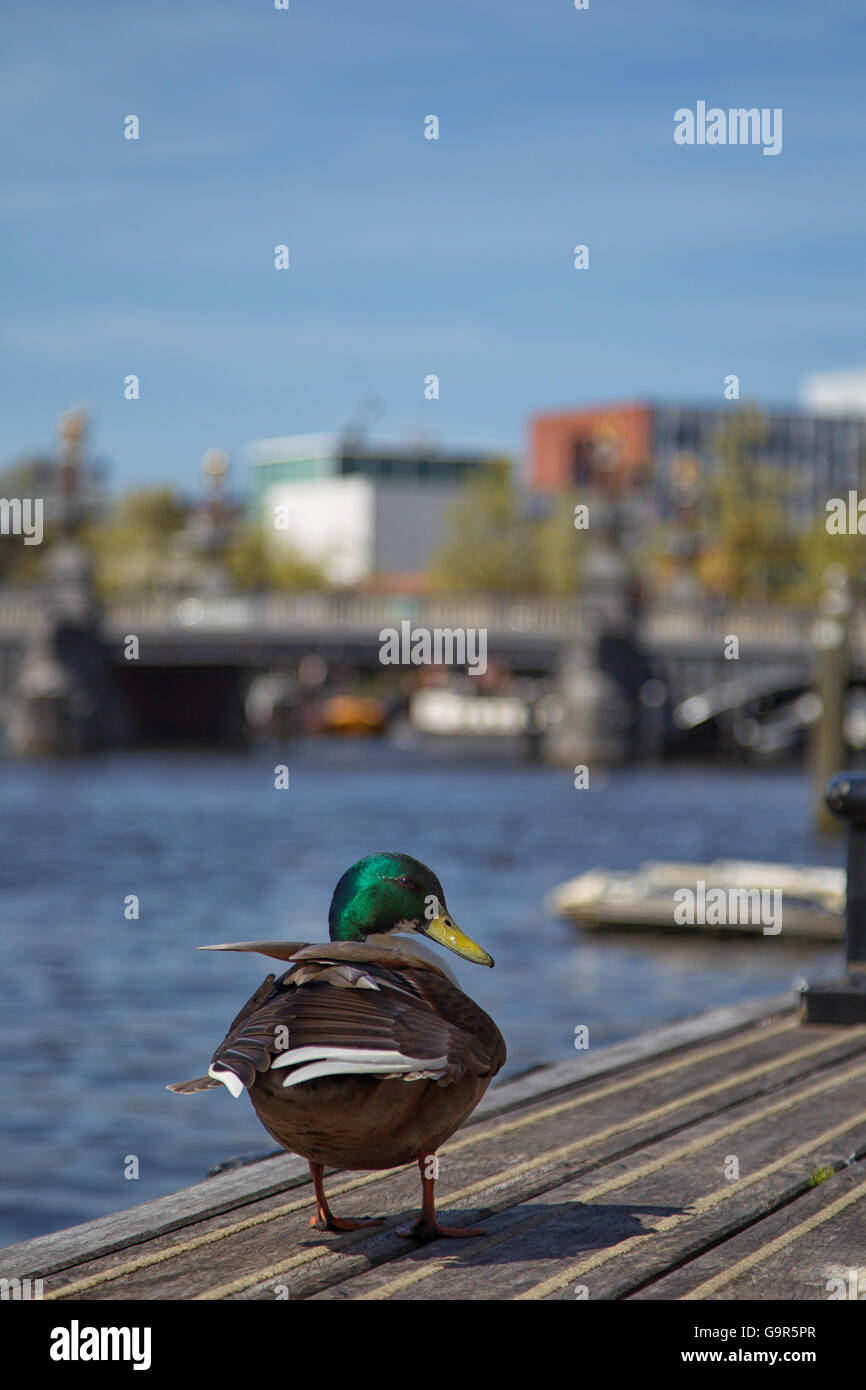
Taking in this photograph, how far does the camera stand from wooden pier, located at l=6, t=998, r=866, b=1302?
4.81m

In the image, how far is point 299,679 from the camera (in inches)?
4181

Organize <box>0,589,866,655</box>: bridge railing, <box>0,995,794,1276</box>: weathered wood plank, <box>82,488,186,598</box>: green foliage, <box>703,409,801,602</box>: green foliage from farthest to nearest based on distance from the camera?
1. <box>82,488,186,598</box>: green foliage
2. <box>703,409,801,602</box>: green foliage
3. <box>0,589,866,655</box>: bridge railing
4. <box>0,995,794,1276</box>: weathered wood plank

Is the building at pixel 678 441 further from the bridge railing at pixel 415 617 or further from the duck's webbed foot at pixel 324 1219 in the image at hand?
the duck's webbed foot at pixel 324 1219

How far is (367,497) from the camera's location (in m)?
147

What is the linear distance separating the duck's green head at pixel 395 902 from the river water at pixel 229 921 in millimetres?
7091

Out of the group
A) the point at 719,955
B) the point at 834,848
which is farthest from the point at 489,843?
the point at 719,955

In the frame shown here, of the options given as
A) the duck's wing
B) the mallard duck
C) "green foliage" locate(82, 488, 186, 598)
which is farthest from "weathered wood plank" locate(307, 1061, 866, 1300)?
"green foliage" locate(82, 488, 186, 598)

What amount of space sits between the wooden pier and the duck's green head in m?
0.83

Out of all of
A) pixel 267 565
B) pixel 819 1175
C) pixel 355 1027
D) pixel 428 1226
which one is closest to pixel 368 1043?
pixel 355 1027

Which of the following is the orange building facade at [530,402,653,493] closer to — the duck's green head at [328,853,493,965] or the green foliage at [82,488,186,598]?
the green foliage at [82,488,186,598]

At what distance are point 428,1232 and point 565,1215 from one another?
1.64 ft

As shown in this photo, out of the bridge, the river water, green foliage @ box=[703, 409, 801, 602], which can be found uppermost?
green foliage @ box=[703, 409, 801, 602]
